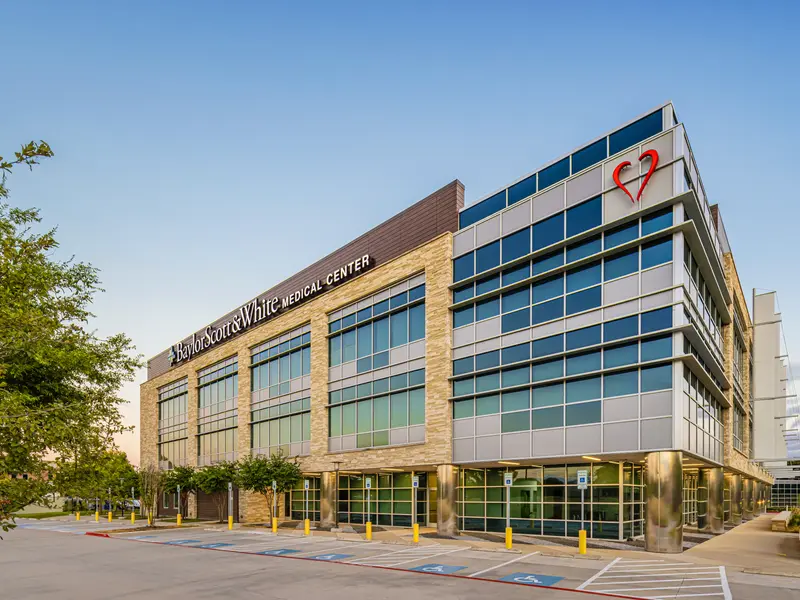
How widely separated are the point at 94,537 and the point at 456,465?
22.8 meters

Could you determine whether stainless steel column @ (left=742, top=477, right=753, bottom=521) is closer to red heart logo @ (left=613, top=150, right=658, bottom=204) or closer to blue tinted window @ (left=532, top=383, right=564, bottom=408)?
blue tinted window @ (left=532, top=383, right=564, bottom=408)

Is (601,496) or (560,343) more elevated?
(560,343)

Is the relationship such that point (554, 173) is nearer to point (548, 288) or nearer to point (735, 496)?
point (548, 288)

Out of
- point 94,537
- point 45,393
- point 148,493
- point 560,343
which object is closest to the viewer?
point 45,393

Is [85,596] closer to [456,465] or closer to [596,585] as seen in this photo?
[596,585]

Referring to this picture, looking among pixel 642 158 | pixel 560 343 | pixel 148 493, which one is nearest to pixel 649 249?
pixel 642 158

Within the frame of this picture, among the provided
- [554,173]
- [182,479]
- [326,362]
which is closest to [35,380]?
Answer: [554,173]

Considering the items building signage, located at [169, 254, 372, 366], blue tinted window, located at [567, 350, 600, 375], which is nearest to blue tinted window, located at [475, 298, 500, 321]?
blue tinted window, located at [567, 350, 600, 375]

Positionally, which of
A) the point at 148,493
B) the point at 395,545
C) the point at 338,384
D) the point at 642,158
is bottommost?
the point at 148,493

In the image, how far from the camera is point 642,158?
82.3 ft

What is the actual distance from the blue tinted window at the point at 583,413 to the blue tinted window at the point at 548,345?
2553 mm

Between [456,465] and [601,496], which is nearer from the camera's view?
[601,496]

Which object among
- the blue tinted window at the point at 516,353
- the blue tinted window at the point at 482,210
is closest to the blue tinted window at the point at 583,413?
the blue tinted window at the point at 516,353

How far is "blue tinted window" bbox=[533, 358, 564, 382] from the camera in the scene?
27.1m
